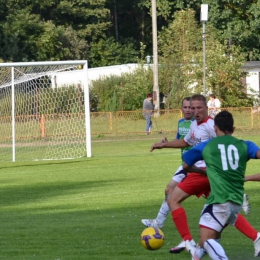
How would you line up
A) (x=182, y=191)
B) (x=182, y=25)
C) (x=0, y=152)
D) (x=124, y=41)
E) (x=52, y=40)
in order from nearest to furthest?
(x=182, y=191), (x=0, y=152), (x=182, y=25), (x=52, y=40), (x=124, y=41)

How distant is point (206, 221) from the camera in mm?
7523

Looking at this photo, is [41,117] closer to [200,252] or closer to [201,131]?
[201,131]

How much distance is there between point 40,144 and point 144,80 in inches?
675

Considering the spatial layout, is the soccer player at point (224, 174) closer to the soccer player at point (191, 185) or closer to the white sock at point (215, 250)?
the white sock at point (215, 250)

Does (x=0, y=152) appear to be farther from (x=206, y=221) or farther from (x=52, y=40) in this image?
(x=52, y=40)

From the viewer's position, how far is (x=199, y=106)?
947 cm

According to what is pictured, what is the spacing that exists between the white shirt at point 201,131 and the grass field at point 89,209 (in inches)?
52.1

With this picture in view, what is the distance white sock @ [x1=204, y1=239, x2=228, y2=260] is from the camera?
7.23 m

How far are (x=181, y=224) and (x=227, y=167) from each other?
80.1 inches

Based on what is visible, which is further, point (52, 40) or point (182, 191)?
point (52, 40)

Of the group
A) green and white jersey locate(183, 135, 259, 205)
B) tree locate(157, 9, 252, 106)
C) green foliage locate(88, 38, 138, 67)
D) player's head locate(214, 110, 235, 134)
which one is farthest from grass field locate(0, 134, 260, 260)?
green foliage locate(88, 38, 138, 67)

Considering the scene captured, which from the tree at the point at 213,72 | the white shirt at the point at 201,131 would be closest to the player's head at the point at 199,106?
the white shirt at the point at 201,131

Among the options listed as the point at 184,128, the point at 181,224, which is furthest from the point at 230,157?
the point at 184,128

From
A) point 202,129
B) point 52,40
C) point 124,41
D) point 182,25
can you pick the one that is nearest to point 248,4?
point 182,25
